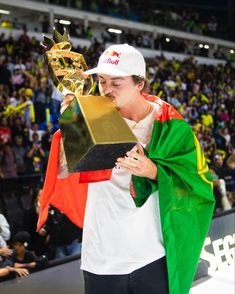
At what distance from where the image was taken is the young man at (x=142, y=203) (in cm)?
136

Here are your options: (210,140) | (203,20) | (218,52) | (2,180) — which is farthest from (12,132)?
(203,20)

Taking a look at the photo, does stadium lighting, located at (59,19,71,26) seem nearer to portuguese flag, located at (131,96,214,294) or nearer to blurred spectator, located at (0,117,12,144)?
blurred spectator, located at (0,117,12,144)

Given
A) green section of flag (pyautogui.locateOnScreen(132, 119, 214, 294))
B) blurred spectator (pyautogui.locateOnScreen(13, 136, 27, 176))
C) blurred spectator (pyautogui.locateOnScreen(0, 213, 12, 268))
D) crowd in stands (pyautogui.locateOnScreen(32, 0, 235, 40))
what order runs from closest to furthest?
1. green section of flag (pyautogui.locateOnScreen(132, 119, 214, 294))
2. blurred spectator (pyautogui.locateOnScreen(0, 213, 12, 268))
3. blurred spectator (pyautogui.locateOnScreen(13, 136, 27, 176))
4. crowd in stands (pyautogui.locateOnScreen(32, 0, 235, 40))

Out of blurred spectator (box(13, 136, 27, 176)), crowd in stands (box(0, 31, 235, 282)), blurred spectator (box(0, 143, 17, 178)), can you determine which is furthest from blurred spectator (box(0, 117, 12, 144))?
blurred spectator (box(0, 143, 17, 178))

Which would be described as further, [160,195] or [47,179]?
[47,179]

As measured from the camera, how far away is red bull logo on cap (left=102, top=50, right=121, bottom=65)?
1365 mm

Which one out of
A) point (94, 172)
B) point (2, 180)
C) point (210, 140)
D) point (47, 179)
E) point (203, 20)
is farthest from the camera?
point (203, 20)

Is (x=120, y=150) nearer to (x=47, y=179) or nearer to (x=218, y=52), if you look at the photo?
(x=47, y=179)

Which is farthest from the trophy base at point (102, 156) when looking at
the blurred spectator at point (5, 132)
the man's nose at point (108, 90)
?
the blurred spectator at point (5, 132)

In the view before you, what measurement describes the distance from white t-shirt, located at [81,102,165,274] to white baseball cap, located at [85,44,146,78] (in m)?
0.16

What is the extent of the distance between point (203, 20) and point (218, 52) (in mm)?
3917

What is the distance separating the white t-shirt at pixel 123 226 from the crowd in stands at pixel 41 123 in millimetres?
918

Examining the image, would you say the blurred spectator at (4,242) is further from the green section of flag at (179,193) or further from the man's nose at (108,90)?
the man's nose at (108,90)

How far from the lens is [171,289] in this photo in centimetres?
143
